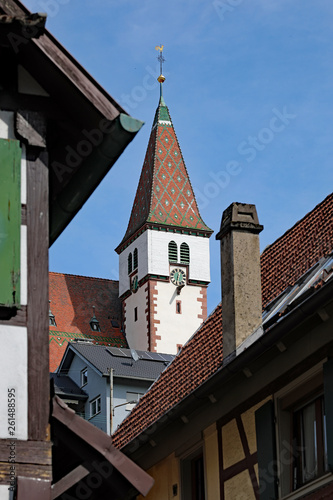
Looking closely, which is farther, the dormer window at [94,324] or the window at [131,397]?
the dormer window at [94,324]

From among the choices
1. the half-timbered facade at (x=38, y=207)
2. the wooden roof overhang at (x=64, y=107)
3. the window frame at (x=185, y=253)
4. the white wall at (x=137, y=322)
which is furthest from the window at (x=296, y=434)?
the window frame at (x=185, y=253)

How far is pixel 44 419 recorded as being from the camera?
916 centimetres

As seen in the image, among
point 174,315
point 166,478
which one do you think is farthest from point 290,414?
point 174,315

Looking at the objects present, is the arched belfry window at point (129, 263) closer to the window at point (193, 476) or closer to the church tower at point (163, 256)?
the church tower at point (163, 256)

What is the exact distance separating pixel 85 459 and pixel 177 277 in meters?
70.2

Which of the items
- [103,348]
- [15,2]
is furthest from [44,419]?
[103,348]

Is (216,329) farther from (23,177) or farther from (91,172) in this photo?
(23,177)

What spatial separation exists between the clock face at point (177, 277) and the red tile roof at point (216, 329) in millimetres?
60337

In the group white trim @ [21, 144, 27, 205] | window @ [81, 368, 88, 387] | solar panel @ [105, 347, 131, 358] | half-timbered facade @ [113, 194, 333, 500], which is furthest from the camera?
solar panel @ [105, 347, 131, 358]

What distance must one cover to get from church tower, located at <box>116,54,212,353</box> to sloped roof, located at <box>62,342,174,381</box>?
31.6 meters

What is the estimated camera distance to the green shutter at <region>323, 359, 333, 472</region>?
41.5ft

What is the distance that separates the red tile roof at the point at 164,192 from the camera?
82375mm

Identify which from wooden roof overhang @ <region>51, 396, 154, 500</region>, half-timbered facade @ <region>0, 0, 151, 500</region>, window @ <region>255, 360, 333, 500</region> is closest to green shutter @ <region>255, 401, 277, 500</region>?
window @ <region>255, 360, 333, 500</region>

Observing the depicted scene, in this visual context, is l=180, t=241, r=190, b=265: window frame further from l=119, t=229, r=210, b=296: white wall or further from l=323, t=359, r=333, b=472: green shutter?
l=323, t=359, r=333, b=472: green shutter
